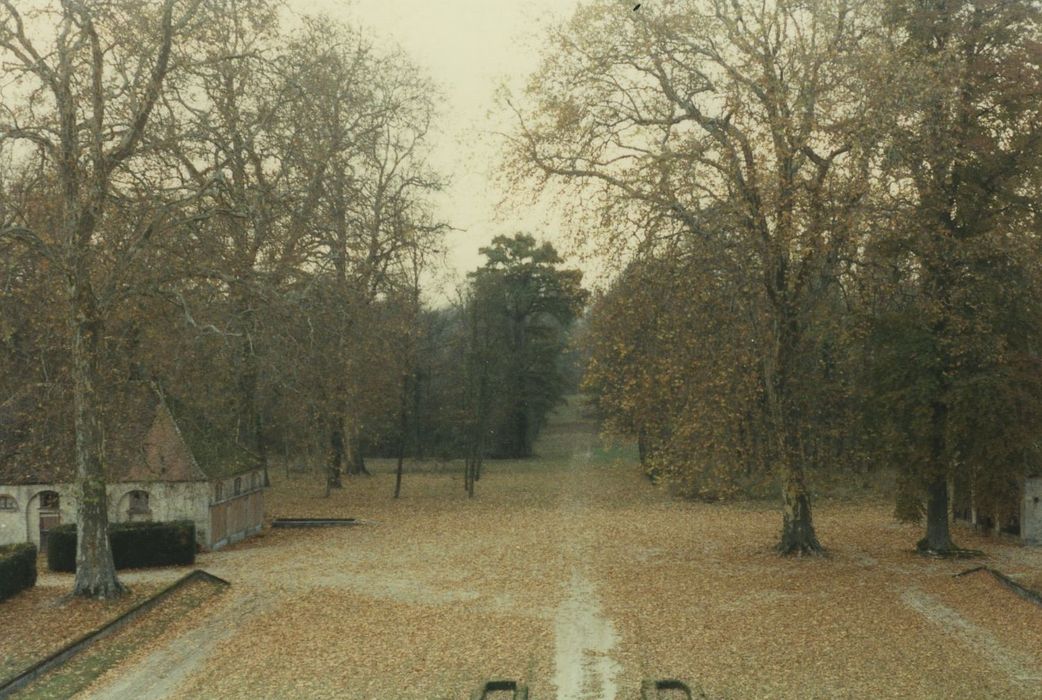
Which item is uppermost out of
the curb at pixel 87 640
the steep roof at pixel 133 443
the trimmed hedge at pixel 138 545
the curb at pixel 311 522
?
the steep roof at pixel 133 443

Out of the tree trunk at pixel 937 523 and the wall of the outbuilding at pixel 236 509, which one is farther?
the wall of the outbuilding at pixel 236 509

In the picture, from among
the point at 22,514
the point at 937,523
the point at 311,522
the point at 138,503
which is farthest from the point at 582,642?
the point at 311,522

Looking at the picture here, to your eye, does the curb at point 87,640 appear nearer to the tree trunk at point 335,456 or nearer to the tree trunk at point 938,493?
the tree trunk at point 938,493

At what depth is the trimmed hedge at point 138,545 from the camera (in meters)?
24.3

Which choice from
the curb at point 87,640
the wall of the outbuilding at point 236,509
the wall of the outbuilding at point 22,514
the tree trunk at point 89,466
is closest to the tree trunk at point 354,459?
the wall of the outbuilding at point 236,509

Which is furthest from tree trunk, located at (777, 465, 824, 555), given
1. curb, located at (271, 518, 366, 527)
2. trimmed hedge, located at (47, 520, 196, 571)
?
curb, located at (271, 518, 366, 527)

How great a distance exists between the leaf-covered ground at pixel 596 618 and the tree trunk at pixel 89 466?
2165 mm

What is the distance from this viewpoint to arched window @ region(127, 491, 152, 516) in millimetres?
28297

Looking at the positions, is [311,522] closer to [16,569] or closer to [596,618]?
[16,569]

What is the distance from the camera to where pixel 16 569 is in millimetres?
20125

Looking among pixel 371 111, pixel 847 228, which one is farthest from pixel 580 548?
pixel 371 111

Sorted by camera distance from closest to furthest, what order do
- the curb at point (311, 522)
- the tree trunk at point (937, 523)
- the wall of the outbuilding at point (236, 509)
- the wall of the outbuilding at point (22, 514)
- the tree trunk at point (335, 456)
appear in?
1. the tree trunk at point (937, 523)
2. the wall of the outbuilding at point (22, 514)
3. the wall of the outbuilding at point (236, 509)
4. the curb at point (311, 522)
5. the tree trunk at point (335, 456)

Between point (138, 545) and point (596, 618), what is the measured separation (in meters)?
12.2

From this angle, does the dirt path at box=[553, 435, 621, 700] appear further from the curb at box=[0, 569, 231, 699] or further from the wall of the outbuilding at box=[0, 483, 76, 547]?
the wall of the outbuilding at box=[0, 483, 76, 547]
